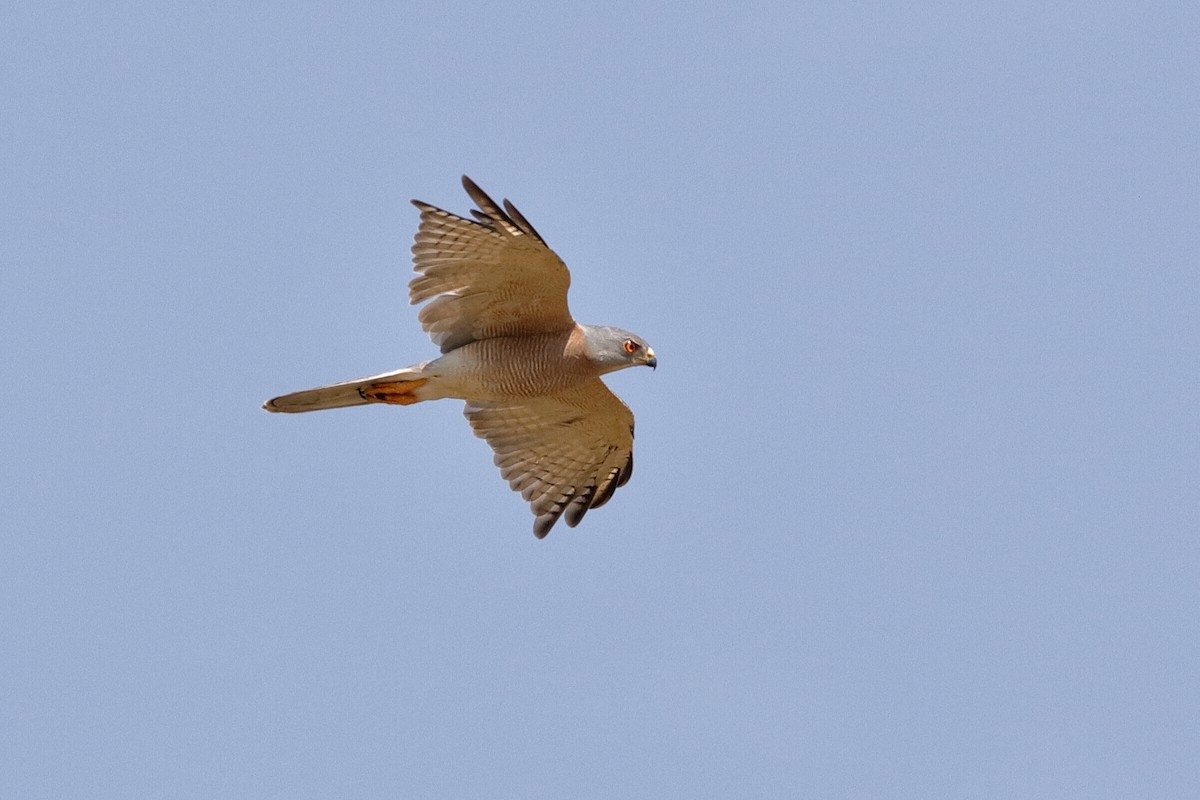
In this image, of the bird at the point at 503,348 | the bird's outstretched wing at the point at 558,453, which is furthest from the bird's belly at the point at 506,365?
the bird's outstretched wing at the point at 558,453

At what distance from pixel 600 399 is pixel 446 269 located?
2.11 metres

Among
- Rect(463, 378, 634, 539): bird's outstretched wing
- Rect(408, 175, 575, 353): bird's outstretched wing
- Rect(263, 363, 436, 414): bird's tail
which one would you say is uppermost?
Rect(408, 175, 575, 353): bird's outstretched wing

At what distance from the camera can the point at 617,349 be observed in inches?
616

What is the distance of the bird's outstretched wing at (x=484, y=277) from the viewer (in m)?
14.8

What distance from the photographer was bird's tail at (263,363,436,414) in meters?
15.7

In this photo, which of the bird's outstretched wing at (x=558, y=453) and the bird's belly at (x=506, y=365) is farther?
the bird's outstretched wing at (x=558, y=453)

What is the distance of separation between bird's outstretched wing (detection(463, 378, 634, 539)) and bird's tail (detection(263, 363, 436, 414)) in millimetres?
1253

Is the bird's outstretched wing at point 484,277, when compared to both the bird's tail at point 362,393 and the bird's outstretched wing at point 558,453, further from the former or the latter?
the bird's outstretched wing at point 558,453

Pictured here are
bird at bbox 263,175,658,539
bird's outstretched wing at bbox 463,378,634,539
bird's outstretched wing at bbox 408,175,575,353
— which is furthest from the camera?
bird's outstretched wing at bbox 463,378,634,539

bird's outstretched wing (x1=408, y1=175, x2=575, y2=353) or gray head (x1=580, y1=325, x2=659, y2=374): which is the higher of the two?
bird's outstretched wing (x1=408, y1=175, x2=575, y2=353)

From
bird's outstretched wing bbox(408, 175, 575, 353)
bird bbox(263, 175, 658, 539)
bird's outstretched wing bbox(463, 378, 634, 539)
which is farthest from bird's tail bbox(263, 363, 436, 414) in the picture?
bird's outstretched wing bbox(463, 378, 634, 539)

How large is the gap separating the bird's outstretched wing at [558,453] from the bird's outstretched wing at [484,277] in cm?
127

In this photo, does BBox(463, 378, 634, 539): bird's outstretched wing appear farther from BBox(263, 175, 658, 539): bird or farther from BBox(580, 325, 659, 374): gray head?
BBox(580, 325, 659, 374): gray head

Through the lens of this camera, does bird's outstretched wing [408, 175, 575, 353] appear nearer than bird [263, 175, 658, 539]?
Yes
